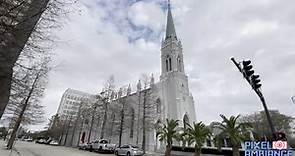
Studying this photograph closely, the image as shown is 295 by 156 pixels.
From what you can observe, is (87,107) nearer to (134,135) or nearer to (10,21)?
(134,135)

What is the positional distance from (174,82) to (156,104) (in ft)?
41.4

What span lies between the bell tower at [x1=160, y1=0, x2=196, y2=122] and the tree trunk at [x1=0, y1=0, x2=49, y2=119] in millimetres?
50194

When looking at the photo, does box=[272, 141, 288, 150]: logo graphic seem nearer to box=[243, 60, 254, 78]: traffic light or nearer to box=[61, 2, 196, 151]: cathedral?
box=[243, 60, 254, 78]: traffic light

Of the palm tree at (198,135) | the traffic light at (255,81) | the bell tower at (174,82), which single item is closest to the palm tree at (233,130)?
the palm tree at (198,135)

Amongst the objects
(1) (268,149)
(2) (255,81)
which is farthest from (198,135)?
(2) (255,81)

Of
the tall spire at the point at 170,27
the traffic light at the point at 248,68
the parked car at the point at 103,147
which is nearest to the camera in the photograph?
the traffic light at the point at 248,68

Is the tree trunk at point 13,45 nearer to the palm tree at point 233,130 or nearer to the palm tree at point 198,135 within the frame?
the palm tree at point 233,130

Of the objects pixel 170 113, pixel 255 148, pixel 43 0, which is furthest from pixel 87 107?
pixel 43 0

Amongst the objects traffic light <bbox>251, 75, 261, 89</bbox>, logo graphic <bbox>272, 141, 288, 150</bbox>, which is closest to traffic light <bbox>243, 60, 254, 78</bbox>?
traffic light <bbox>251, 75, 261, 89</bbox>

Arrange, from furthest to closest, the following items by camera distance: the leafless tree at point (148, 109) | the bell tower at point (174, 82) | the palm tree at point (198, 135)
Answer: the bell tower at point (174, 82) < the leafless tree at point (148, 109) < the palm tree at point (198, 135)

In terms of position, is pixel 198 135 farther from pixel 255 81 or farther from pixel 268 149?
pixel 255 81

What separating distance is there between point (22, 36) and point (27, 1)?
0.62 metres

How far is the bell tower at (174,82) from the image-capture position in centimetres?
5472

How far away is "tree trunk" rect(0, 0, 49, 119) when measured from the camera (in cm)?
396
